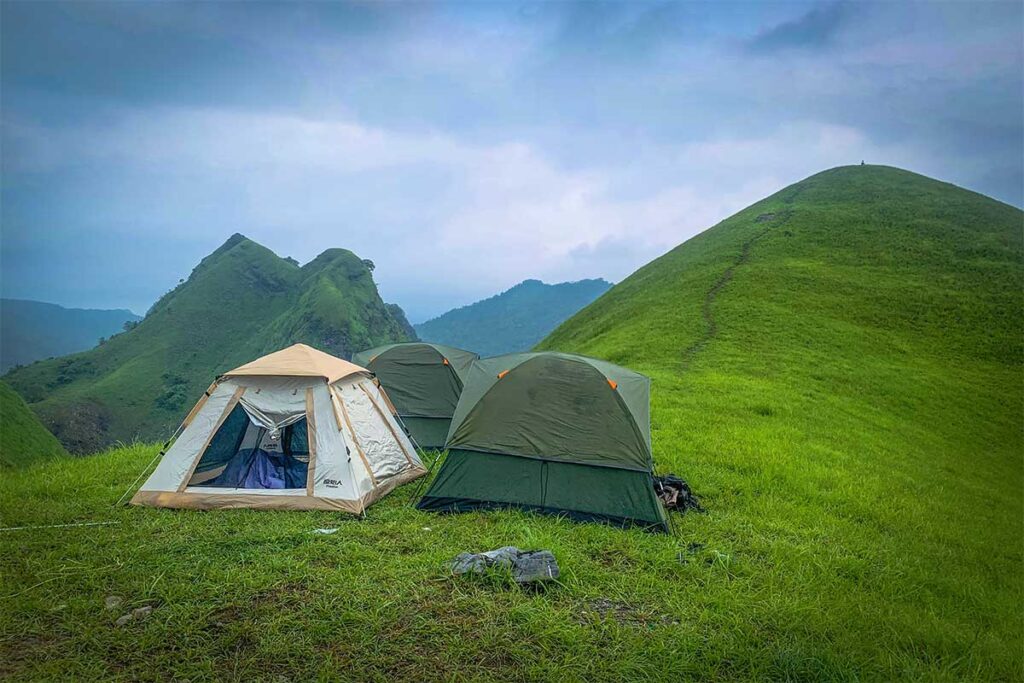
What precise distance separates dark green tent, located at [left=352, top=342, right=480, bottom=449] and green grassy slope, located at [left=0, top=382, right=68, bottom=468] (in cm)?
1023

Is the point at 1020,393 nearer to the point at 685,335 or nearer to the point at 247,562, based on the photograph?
the point at 685,335

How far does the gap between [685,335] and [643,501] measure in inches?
996

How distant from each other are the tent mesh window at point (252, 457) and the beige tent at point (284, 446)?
19mm

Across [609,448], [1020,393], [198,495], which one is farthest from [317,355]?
[1020,393]

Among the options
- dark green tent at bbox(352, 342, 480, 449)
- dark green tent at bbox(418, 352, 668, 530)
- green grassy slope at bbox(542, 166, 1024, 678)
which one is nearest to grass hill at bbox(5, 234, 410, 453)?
dark green tent at bbox(352, 342, 480, 449)

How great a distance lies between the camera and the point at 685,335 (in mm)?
31969

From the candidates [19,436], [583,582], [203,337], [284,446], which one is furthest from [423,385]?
[203,337]

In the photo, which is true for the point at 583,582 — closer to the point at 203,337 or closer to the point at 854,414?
the point at 854,414

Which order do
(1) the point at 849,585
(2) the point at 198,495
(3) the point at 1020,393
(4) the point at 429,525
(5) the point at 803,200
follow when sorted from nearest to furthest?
(1) the point at 849,585
(4) the point at 429,525
(2) the point at 198,495
(3) the point at 1020,393
(5) the point at 803,200

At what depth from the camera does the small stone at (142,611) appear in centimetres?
548

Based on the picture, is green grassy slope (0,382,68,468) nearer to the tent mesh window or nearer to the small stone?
the tent mesh window

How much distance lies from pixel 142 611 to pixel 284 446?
463 centimetres

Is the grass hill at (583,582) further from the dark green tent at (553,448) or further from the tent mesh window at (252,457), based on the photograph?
the tent mesh window at (252,457)

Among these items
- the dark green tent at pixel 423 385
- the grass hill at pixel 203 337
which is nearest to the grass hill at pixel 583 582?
the dark green tent at pixel 423 385
